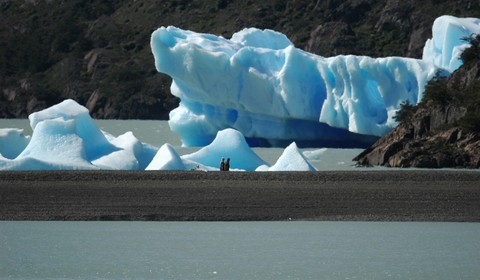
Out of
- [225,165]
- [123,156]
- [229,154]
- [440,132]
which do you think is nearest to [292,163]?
[225,165]

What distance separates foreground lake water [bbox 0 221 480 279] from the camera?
15.6 meters

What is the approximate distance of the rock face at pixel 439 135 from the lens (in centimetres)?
3219

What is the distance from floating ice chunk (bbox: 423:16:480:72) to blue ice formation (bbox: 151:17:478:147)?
0.04m

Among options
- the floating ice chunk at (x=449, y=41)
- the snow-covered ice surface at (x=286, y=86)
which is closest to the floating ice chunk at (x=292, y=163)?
the snow-covered ice surface at (x=286, y=86)

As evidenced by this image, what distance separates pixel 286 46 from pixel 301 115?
4.28 meters

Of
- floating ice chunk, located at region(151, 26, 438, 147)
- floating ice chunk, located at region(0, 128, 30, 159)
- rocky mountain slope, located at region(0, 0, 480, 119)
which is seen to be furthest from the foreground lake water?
rocky mountain slope, located at region(0, 0, 480, 119)

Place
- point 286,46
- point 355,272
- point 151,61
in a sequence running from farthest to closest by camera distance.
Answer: point 151,61, point 286,46, point 355,272

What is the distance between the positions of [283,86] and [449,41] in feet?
19.5

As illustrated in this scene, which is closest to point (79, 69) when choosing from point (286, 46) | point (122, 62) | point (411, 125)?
point (122, 62)

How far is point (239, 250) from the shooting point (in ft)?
56.8

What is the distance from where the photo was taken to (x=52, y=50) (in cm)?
9069

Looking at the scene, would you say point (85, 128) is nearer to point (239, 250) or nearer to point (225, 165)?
point (225, 165)

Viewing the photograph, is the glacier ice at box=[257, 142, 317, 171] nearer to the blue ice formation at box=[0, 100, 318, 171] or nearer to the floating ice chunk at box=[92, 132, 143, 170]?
the blue ice formation at box=[0, 100, 318, 171]

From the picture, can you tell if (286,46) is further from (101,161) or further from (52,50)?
(52,50)
